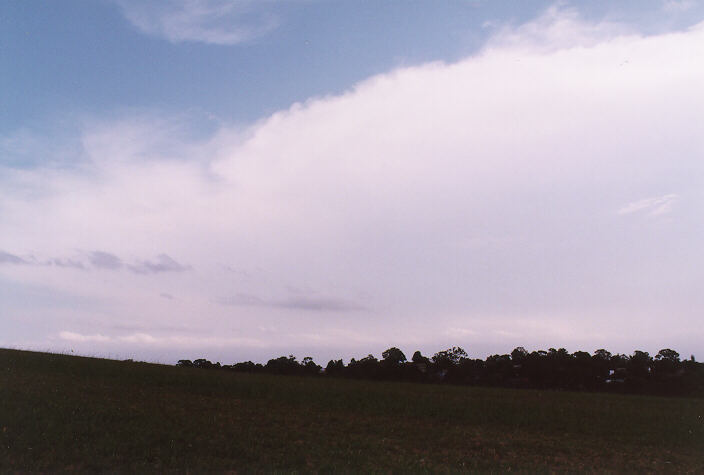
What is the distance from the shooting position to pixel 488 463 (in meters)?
21.3

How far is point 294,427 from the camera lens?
2684cm

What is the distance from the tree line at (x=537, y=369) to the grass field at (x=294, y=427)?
38872mm

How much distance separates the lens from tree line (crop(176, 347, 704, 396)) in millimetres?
→ 81500

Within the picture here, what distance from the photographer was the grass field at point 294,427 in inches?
762

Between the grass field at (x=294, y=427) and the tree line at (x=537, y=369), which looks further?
the tree line at (x=537, y=369)

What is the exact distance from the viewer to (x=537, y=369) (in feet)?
289

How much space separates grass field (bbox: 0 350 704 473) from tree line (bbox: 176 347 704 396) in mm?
38872

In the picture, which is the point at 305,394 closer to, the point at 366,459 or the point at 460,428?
the point at 460,428

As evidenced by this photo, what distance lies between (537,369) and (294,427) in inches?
2810

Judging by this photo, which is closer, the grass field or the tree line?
the grass field

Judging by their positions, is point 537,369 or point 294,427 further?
point 537,369

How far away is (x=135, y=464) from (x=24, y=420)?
7271 mm

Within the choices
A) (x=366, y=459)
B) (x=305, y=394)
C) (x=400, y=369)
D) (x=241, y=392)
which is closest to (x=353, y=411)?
(x=305, y=394)

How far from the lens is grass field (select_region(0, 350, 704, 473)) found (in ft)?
63.5
